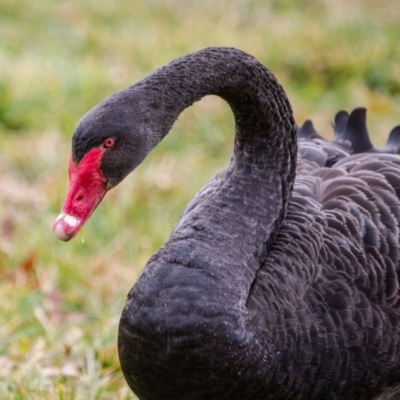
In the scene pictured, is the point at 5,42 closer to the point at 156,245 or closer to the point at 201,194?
the point at 156,245

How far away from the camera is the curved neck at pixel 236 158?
2631mm

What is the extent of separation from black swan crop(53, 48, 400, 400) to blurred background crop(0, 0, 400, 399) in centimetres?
38

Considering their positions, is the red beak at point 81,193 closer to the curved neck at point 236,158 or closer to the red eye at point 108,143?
the red eye at point 108,143

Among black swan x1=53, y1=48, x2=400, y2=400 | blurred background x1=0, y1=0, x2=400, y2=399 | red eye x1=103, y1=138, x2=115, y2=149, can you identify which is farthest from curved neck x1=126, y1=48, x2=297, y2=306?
blurred background x1=0, y1=0, x2=400, y2=399

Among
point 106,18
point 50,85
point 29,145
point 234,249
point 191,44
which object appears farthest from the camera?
point 106,18

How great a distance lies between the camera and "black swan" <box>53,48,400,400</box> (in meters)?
2.53

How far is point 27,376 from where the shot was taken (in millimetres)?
3299

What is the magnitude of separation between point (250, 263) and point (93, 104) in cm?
370

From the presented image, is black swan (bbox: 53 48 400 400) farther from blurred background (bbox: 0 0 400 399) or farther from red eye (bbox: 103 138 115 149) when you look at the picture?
blurred background (bbox: 0 0 400 399)

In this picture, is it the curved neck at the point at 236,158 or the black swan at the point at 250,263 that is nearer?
the black swan at the point at 250,263

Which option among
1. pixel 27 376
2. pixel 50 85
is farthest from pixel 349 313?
pixel 50 85

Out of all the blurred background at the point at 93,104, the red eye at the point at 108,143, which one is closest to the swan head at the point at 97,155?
the red eye at the point at 108,143

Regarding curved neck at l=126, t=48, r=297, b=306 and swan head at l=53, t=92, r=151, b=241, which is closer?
swan head at l=53, t=92, r=151, b=241

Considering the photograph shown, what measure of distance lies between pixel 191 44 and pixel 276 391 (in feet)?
16.3
